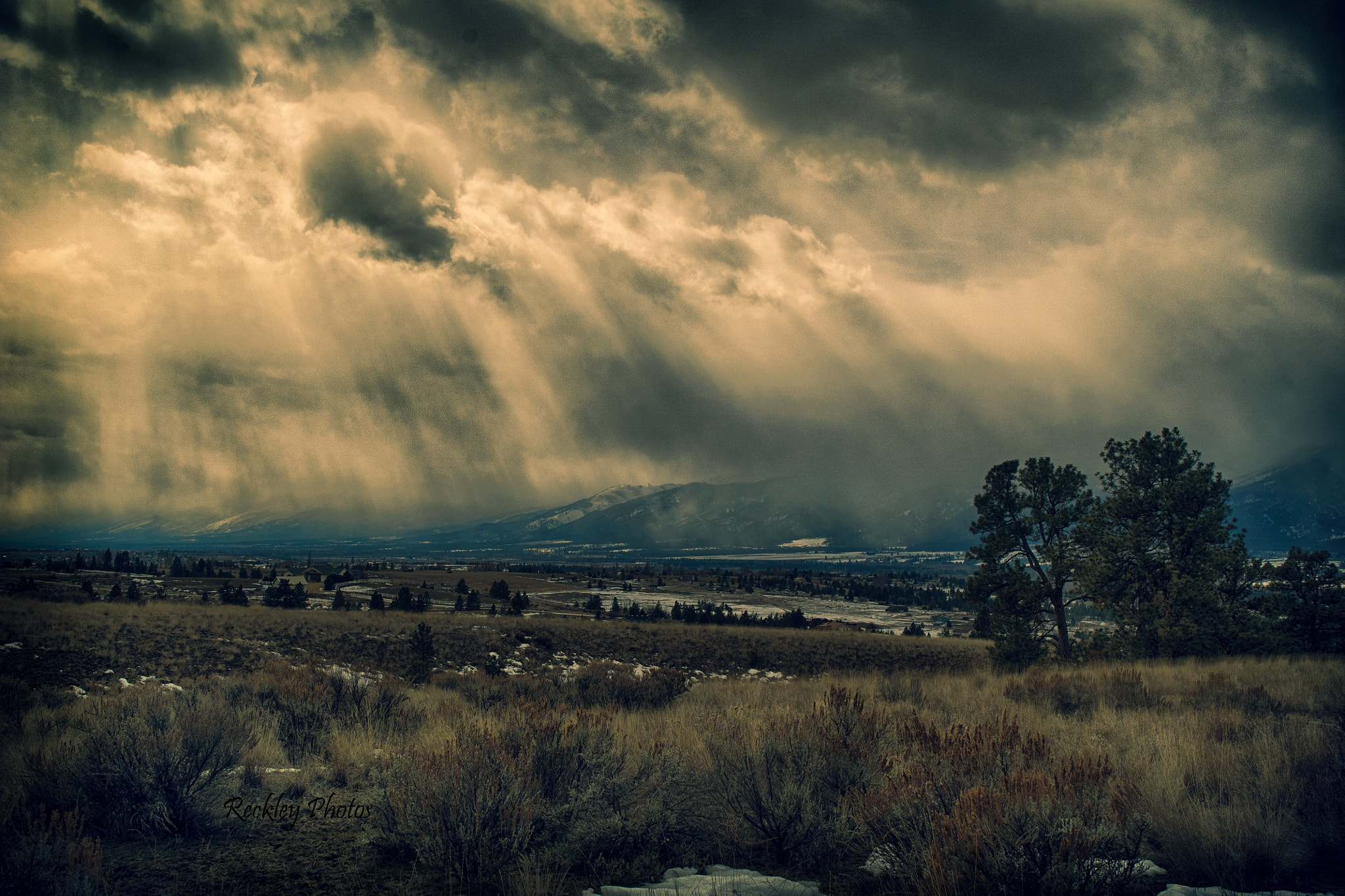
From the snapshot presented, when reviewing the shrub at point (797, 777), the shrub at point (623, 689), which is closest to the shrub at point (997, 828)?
Answer: the shrub at point (797, 777)

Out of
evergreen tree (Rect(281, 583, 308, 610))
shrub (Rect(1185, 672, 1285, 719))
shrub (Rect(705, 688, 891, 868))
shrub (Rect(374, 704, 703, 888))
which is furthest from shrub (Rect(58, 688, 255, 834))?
evergreen tree (Rect(281, 583, 308, 610))

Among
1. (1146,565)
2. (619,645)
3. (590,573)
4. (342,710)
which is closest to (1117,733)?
(342,710)

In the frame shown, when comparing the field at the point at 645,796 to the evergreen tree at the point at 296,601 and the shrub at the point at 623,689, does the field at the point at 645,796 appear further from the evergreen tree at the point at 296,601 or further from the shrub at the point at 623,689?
the evergreen tree at the point at 296,601

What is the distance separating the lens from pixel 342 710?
920cm

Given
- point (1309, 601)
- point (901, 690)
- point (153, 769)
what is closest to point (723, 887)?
point (153, 769)

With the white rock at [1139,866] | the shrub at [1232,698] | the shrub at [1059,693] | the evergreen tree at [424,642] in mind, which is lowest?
the evergreen tree at [424,642]

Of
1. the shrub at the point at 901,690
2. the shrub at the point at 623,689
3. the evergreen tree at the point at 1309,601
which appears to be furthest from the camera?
the evergreen tree at the point at 1309,601

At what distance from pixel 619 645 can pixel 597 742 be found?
2982cm

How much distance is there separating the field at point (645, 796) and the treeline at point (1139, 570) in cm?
1264

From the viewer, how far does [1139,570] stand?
69.5 feet

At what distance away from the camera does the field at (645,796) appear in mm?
3939

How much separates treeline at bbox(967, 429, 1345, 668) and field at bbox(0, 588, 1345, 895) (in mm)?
12639

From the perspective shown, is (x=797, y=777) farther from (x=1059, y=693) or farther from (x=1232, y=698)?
(x=1232, y=698)

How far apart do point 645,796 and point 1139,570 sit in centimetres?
2340
